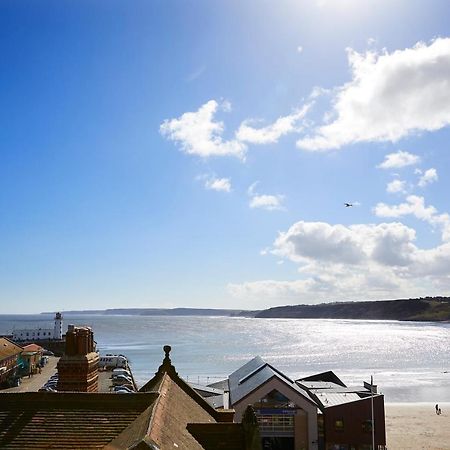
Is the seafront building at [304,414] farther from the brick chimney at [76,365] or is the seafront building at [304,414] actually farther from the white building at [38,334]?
the white building at [38,334]

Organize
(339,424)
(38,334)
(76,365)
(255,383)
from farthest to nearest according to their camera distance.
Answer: (38,334) < (339,424) < (255,383) < (76,365)

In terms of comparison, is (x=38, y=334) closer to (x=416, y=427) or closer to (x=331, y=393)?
(x=416, y=427)

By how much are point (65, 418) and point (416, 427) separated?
5588cm

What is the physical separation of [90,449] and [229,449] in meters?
3.61

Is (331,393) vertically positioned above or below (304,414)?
above

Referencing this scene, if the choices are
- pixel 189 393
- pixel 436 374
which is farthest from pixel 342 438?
pixel 436 374

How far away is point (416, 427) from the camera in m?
59.5

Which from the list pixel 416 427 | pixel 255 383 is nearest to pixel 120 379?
pixel 255 383

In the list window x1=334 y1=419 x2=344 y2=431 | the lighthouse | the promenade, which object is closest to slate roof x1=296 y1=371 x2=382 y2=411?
window x1=334 y1=419 x2=344 y2=431

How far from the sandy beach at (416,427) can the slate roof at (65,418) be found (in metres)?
43.7

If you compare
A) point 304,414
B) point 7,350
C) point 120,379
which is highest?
point 7,350

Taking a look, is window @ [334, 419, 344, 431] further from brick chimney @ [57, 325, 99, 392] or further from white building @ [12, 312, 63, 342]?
white building @ [12, 312, 63, 342]

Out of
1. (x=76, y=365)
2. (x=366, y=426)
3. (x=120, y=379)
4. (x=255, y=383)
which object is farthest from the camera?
(x=120, y=379)

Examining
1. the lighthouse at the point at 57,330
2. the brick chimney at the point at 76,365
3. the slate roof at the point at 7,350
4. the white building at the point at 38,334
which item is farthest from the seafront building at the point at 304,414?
the white building at the point at 38,334
